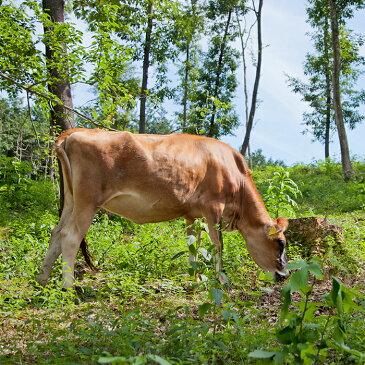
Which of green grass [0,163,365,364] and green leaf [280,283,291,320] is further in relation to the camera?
green grass [0,163,365,364]

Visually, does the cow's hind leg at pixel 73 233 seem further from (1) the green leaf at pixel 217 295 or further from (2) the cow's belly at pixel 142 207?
(1) the green leaf at pixel 217 295

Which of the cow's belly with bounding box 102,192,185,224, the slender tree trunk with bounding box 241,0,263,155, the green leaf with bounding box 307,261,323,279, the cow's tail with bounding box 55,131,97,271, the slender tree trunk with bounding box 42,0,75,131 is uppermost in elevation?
the slender tree trunk with bounding box 241,0,263,155

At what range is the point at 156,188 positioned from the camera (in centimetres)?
656

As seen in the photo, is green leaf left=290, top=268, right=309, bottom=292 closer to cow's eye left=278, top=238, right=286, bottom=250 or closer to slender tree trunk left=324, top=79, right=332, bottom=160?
cow's eye left=278, top=238, right=286, bottom=250

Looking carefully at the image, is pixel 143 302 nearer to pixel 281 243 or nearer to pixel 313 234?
pixel 281 243

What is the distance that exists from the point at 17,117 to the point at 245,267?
58224 millimetres

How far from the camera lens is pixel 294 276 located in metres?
2.60

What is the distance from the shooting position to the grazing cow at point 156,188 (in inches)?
239

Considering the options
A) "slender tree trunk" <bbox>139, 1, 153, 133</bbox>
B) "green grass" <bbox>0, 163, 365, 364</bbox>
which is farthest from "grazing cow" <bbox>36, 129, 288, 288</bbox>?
"slender tree trunk" <bbox>139, 1, 153, 133</bbox>

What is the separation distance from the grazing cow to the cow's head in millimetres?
15

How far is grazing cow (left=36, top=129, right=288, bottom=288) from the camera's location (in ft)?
20.0

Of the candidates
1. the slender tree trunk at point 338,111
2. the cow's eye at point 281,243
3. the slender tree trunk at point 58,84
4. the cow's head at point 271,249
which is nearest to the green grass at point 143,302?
the cow's head at point 271,249

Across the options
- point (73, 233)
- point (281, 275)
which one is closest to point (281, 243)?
point (281, 275)

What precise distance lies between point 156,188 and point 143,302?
1760 mm
